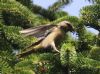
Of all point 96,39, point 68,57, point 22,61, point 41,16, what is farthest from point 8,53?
point 41,16

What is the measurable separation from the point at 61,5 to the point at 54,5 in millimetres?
49

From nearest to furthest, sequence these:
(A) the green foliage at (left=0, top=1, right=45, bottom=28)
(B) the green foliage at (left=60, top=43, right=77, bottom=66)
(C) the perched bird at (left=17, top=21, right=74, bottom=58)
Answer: (B) the green foliage at (left=60, top=43, right=77, bottom=66) → (C) the perched bird at (left=17, top=21, right=74, bottom=58) → (A) the green foliage at (left=0, top=1, right=45, bottom=28)

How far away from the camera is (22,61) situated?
5.47 ft

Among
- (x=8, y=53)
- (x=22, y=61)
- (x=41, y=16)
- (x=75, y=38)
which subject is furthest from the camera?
(x=41, y=16)

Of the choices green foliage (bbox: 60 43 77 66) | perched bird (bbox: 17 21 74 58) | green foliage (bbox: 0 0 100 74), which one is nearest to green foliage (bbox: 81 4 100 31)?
green foliage (bbox: 0 0 100 74)

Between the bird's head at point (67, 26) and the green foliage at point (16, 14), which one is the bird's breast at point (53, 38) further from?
the green foliage at point (16, 14)

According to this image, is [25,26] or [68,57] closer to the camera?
[68,57]

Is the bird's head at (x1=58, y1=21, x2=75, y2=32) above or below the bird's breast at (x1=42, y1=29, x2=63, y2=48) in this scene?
above

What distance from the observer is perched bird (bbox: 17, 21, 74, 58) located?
1739 millimetres

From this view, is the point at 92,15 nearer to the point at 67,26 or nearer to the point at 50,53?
the point at 67,26

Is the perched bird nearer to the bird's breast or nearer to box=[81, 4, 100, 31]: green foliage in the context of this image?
the bird's breast

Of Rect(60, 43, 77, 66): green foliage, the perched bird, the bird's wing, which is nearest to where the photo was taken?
Rect(60, 43, 77, 66): green foliage

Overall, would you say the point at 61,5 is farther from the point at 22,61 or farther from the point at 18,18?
the point at 22,61

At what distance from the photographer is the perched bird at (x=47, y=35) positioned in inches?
68.5
